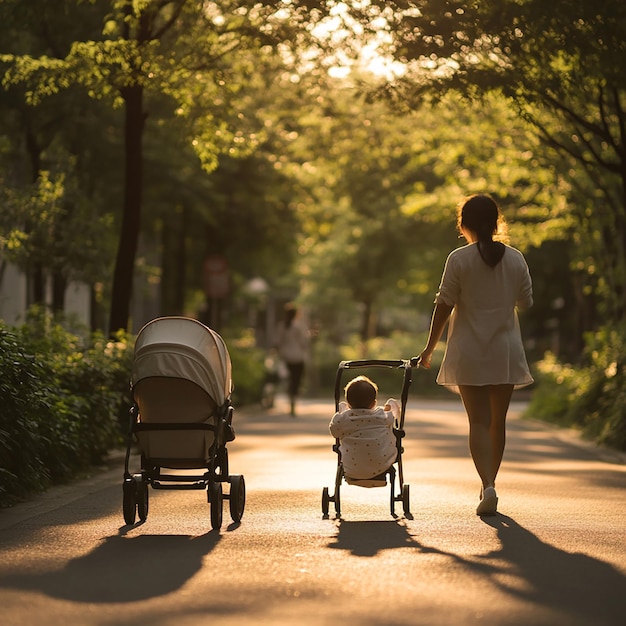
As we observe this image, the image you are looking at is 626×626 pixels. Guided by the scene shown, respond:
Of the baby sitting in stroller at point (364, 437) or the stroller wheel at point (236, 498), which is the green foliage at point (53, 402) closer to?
the stroller wheel at point (236, 498)

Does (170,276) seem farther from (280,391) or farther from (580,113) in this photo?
(580,113)

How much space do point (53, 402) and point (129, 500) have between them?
135 inches

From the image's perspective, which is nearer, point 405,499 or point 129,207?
point 405,499

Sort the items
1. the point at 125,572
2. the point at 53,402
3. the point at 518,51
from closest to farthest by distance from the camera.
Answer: the point at 125,572
the point at 53,402
the point at 518,51

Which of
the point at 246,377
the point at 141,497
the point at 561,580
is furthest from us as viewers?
the point at 246,377

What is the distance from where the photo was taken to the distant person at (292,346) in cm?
2659

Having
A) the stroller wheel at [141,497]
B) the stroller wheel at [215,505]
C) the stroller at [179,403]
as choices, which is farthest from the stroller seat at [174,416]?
the stroller wheel at [215,505]

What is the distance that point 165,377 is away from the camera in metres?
9.09

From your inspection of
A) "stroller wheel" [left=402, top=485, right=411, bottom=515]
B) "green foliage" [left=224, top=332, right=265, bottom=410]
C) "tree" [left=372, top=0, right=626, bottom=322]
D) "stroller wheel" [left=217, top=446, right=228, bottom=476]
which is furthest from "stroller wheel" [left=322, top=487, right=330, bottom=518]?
"green foliage" [left=224, top=332, right=265, bottom=410]

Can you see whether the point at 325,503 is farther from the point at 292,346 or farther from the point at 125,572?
the point at 292,346

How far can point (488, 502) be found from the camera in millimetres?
9695

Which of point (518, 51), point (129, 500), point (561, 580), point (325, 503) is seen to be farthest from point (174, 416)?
point (518, 51)

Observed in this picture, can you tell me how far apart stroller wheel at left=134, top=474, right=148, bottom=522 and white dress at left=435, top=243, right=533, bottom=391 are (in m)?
1.95

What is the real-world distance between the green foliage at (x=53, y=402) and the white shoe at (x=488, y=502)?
311cm
